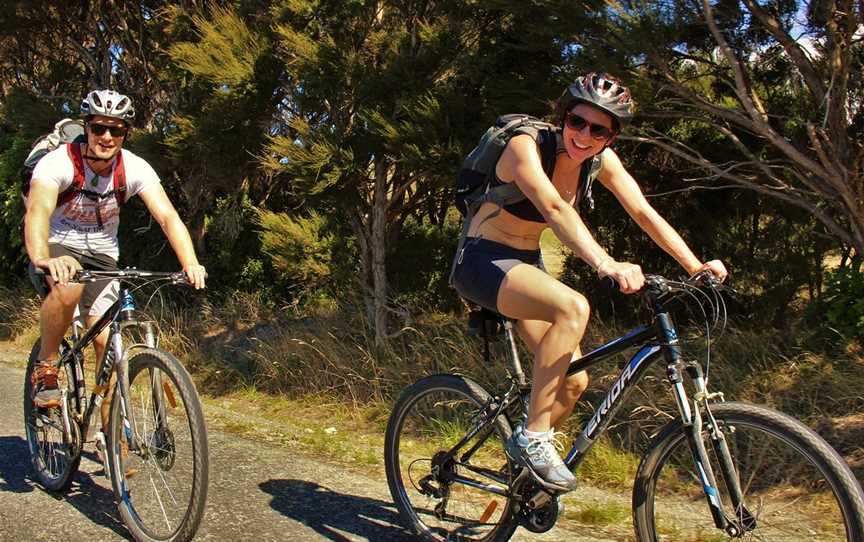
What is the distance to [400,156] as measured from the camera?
638 cm

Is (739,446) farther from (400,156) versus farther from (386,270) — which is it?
(386,270)

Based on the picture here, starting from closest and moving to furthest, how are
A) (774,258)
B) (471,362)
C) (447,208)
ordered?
1. (471,362)
2. (774,258)
3. (447,208)

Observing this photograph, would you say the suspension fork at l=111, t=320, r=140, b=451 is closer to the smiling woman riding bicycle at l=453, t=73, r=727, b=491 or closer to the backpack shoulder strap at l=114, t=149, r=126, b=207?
the backpack shoulder strap at l=114, t=149, r=126, b=207

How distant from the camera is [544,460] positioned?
10.2ft

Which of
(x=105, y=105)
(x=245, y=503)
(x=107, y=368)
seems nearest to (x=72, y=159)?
(x=105, y=105)

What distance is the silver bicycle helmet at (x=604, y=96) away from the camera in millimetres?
3016

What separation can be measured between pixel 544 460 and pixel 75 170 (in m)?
2.76

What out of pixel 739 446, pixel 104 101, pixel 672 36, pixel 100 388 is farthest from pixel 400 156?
pixel 739 446

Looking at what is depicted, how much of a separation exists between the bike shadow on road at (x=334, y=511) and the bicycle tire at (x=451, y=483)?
0.48 ft

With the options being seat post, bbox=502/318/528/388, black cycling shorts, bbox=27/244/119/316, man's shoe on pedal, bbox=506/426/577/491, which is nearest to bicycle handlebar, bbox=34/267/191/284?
black cycling shorts, bbox=27/244/119/316

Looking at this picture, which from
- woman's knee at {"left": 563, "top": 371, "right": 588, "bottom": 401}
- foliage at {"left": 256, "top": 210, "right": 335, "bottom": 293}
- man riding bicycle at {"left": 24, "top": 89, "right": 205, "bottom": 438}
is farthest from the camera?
foliage at {"left": 256, "top": 210, "right": 335, "bottom": 293}

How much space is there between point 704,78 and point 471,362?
2.83 metres

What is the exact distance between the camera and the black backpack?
3264mm

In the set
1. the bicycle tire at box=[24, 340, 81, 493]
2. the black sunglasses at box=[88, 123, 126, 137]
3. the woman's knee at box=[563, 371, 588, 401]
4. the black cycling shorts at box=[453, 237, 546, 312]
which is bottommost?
the bicycle tire at box=[24, 340, 81, 493]
